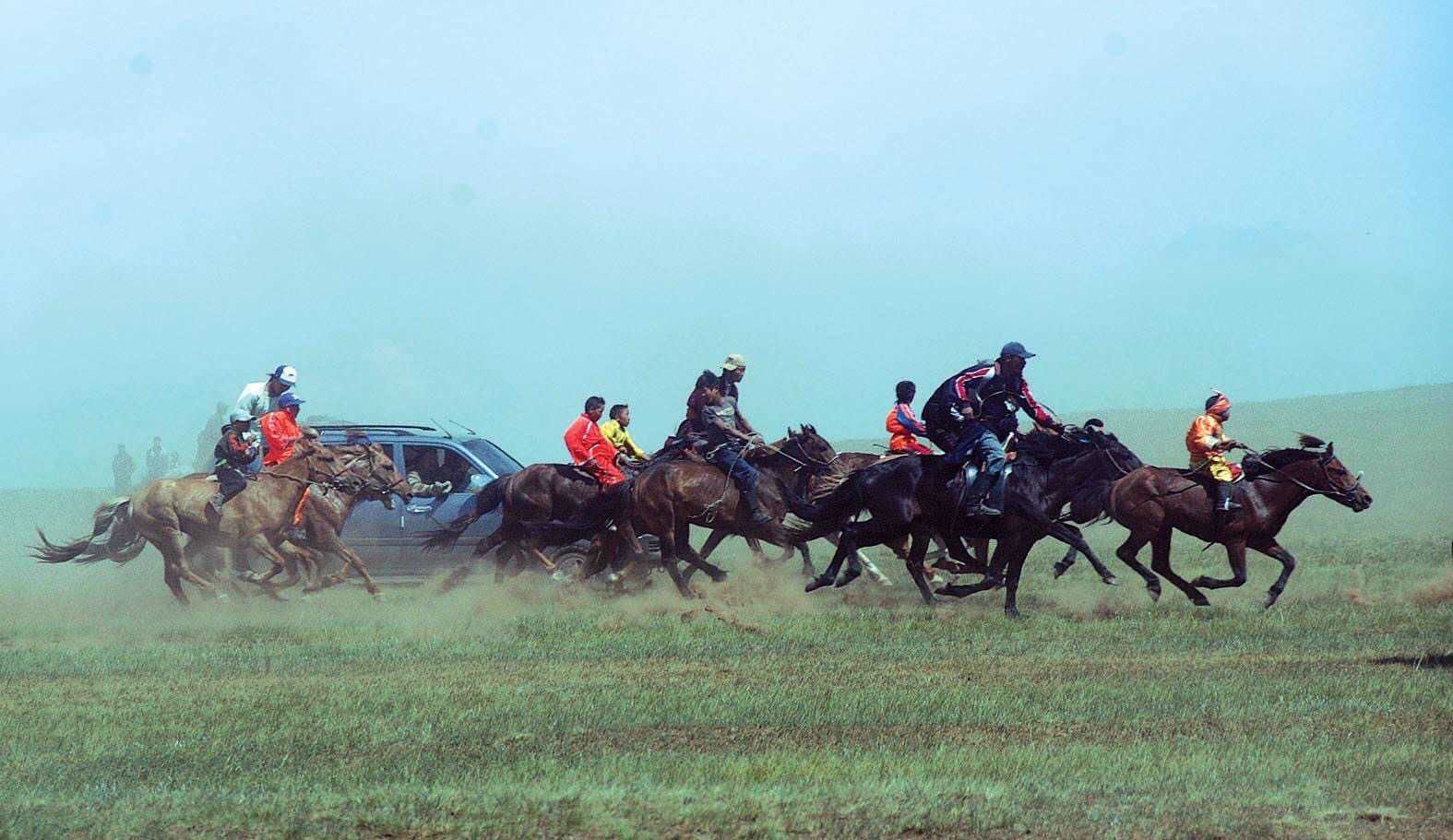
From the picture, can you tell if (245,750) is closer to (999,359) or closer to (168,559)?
(999,359)

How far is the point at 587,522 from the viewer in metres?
20.8

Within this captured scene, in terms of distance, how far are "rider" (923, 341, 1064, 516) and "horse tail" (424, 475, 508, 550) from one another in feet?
20.6

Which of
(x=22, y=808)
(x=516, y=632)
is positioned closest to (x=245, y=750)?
(x=22, y=808)

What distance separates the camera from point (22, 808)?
8.84 m

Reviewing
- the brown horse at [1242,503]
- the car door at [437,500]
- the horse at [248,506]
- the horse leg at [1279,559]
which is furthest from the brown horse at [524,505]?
the horse leg at [1279,559]

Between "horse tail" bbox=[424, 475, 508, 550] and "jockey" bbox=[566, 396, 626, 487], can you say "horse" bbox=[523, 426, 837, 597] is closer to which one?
"jockey" bbox=[566, 396, 626, 487]

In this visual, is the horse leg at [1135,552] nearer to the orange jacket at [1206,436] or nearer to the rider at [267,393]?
the orange jacket at [1206,436]

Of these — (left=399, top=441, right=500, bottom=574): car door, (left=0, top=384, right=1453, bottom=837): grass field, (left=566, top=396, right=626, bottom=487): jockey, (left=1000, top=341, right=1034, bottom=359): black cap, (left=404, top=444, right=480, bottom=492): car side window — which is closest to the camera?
(left=0, top=384, right=1453, bottom=837): grass field

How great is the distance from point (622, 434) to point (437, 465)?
7.86 feet

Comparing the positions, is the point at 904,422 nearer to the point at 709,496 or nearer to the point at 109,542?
the point at 709,496

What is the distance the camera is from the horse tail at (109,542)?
21.9 m

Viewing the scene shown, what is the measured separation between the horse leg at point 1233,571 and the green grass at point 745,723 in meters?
0.33

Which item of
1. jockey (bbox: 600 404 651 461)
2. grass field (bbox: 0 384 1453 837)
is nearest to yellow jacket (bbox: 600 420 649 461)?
jockey (bbox: 600 404 651 461)

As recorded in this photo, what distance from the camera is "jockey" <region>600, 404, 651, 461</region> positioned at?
71.0 feet
